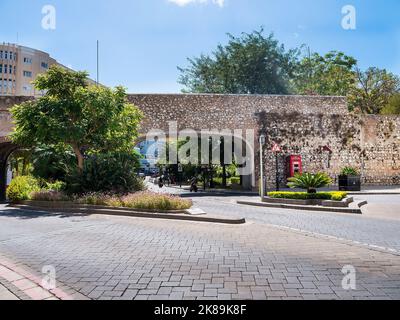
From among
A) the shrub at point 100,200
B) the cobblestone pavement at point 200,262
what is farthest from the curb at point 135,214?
the cobblestone pavement at point 200,262

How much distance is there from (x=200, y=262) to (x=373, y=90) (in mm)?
45969

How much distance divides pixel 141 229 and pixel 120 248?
2.27m

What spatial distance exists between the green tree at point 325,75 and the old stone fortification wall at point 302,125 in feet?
45.8

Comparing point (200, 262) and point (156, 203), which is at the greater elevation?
point (156, 203)

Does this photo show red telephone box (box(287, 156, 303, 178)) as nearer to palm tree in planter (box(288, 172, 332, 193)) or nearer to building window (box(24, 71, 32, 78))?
palm tree in planter (box(288, 172, 332, 193))

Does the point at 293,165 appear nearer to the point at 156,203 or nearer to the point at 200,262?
the point at 156,203

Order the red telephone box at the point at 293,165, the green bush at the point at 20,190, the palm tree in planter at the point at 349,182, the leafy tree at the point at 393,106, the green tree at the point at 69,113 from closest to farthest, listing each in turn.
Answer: the green tree at the point at 69,113, the green bush at the point at 20,190, the palm tree in planter at the point at 349,182, the red telephone box at the point at 293,165, the leafy tree at the point at 393,106

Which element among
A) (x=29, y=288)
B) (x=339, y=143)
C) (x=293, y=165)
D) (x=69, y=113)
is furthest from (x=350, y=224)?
(x=339, y=143)

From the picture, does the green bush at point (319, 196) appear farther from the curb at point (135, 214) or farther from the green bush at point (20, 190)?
the green bush at point (20, 190)

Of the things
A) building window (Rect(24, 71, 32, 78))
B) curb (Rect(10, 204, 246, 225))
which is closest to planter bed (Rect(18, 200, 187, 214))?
curb (Rect(10, 204, 246, 225))

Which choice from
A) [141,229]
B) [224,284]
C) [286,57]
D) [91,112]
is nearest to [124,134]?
[91,112]

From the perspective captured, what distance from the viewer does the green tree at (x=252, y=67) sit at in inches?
1470

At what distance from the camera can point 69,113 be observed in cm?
1555

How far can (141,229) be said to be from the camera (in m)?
8.93
